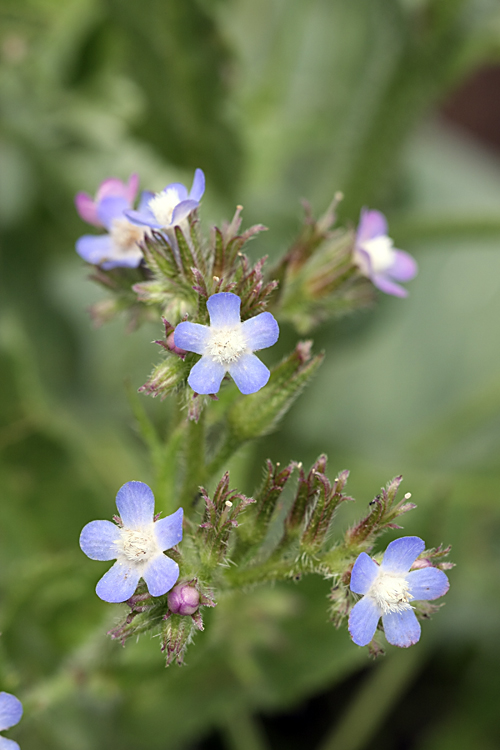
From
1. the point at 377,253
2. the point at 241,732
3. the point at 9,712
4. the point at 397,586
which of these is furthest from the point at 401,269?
the point at 241,732

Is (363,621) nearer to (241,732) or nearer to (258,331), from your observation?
(258,331)

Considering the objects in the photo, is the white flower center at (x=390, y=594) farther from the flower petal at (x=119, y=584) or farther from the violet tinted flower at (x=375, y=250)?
the violet tinted flower at (x=375, y=250)

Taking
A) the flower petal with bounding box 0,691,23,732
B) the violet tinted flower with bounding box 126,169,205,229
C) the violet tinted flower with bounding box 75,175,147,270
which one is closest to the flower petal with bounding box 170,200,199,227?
the violet tinted flower with bounding box 126,169,205,229

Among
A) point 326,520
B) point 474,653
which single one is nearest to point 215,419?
point 326,520

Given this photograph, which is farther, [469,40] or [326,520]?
[469,40]

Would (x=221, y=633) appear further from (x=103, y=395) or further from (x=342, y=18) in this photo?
(x=342, y=18)

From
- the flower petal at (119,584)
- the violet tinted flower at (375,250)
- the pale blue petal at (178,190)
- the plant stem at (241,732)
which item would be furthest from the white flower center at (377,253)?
the plant stem at (241,732)
